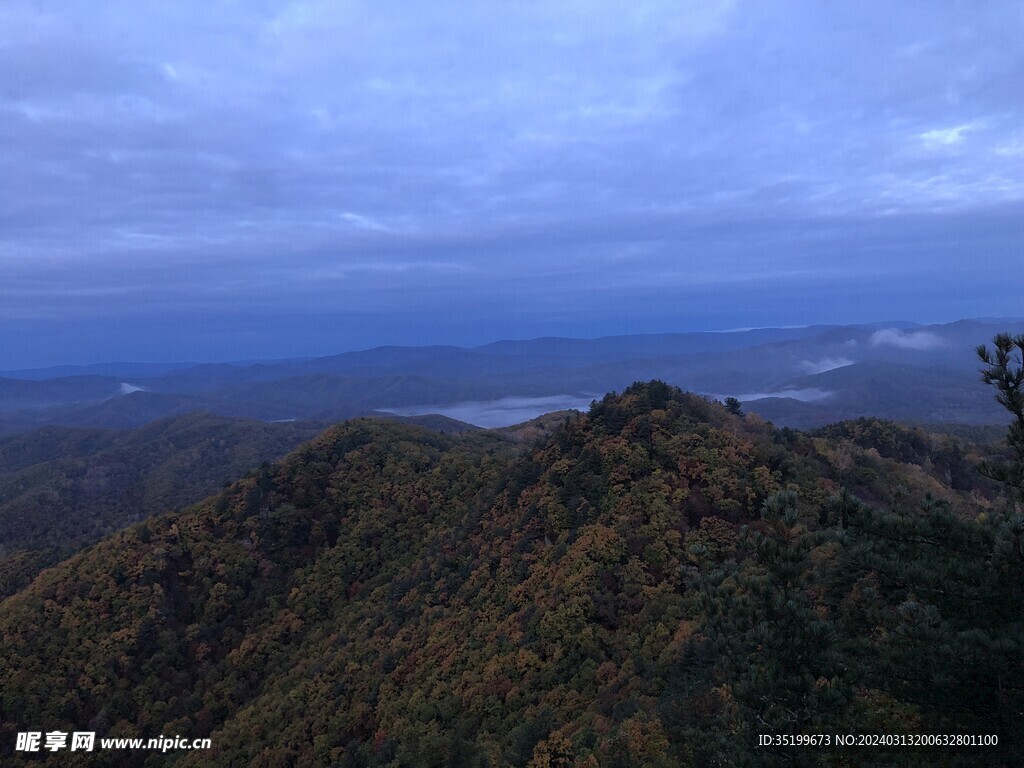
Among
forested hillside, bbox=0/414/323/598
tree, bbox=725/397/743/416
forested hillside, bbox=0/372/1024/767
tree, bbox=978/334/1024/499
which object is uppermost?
tree, bbox=978/334/1024/499

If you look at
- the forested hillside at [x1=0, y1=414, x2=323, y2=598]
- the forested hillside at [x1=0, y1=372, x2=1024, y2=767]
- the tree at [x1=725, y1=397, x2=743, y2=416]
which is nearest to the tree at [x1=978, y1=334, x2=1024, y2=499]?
the forested hillside at [x1=0, y1=372, x2=1024, y2=767]

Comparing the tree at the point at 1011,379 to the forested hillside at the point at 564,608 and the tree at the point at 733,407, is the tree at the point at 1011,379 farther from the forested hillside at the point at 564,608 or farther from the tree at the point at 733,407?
the tree at the point at 733,407

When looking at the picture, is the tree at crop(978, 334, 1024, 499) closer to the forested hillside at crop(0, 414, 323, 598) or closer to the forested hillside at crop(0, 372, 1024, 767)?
the forested hillside at crop(0, 372, 1024, 767)

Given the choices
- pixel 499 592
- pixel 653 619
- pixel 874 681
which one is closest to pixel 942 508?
pixel 874 681

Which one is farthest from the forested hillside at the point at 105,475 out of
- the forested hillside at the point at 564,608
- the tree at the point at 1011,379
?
the tree at the point at 1011,379

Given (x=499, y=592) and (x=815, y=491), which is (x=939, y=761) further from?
(x=499, y=592)

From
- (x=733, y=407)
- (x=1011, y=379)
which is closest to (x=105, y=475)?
(x=733, y=407)

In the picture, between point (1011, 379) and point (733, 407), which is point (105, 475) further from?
point (1011, 379)

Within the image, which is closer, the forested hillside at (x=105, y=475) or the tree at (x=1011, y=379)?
the tree at (x=1011, y=379)
